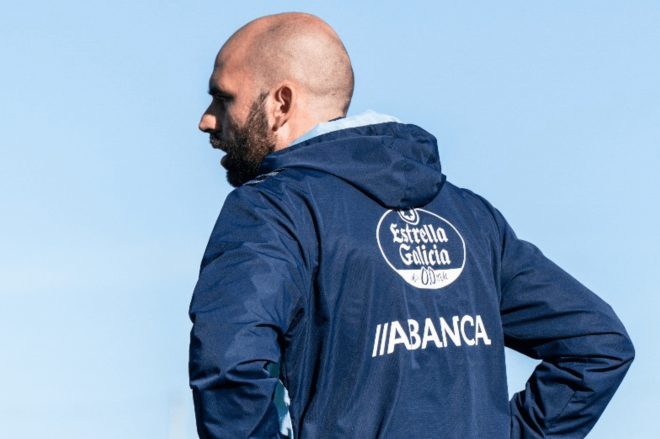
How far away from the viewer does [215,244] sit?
13.3ft

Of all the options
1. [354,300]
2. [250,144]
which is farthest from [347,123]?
[354,300]

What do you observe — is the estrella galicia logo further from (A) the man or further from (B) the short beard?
(B) the short beard

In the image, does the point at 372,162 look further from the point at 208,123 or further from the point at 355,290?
the point at 208,123

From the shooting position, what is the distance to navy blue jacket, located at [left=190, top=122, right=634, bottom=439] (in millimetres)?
3830

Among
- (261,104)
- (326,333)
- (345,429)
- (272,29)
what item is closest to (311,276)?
(326,333)

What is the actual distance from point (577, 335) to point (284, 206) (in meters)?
1.59

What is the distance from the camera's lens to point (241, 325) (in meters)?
3.79

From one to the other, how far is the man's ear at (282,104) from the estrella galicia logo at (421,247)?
2.06ft

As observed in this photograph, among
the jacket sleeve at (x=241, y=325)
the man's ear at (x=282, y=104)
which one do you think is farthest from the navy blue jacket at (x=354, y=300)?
the man's ear at (x=282, y=104)

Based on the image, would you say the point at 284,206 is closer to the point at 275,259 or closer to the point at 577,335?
the point at 275,259

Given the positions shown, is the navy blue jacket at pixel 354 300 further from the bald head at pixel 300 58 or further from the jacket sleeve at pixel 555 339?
the bald head at pixel 300 58

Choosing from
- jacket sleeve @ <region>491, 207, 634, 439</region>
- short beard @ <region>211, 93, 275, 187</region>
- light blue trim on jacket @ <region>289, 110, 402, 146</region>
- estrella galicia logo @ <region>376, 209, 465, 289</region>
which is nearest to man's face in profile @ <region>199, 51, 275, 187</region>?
short beard @ <region>211, 93, 275, 187</region>

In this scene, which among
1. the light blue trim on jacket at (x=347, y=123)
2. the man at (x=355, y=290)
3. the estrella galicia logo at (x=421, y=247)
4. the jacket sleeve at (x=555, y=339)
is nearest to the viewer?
the man at (x=355, y=290)

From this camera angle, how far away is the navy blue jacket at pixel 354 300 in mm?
3830
